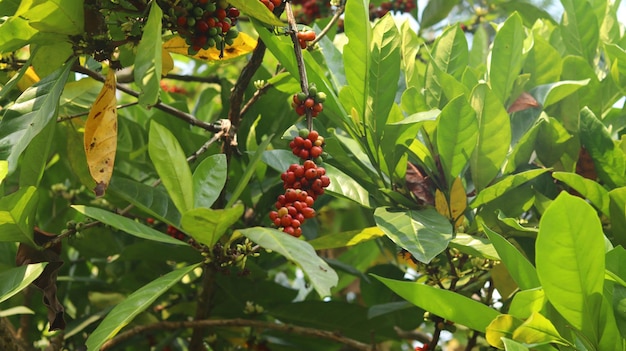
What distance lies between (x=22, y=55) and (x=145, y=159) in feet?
1.50

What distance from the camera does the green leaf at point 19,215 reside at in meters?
1.12

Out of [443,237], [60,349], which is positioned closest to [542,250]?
[443,237]

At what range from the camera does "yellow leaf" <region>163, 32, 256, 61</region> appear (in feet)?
4.31

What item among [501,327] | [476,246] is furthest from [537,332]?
[476,246]

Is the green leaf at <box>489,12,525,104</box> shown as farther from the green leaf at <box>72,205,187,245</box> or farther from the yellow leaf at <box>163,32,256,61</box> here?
the green leaf at <box>72,205,187,245</box>

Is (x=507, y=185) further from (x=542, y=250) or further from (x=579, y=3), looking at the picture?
(x=579, y=3)

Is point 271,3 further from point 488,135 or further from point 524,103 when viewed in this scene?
point 524,103

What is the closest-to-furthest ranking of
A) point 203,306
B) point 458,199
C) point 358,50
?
point 358,50 → point 458,199 → point 203,306

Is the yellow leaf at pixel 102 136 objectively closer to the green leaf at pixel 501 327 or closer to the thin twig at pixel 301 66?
the thin twig at pixel 301 66

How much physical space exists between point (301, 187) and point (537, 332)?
37 cm

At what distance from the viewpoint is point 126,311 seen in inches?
38.9

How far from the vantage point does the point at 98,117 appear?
1.12 metres

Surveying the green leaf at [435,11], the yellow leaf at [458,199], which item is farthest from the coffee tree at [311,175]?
the green leaf at [435,11]

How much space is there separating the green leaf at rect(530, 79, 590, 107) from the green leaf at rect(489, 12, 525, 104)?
59mm
